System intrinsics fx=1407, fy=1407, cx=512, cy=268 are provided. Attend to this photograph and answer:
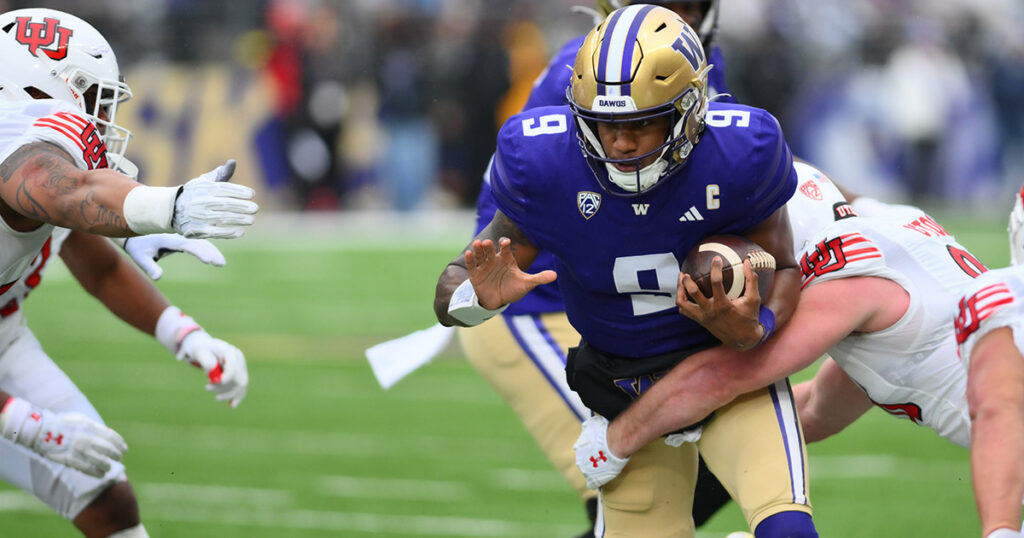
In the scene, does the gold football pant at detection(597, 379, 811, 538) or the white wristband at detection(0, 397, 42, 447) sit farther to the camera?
the white wristband at detection(0, 397, 42, 447)

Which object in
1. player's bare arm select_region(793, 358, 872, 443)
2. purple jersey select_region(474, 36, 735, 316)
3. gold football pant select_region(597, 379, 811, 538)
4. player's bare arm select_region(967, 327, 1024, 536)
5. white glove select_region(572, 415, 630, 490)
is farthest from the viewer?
purple jersey select_region(474, 36, 735, 316)

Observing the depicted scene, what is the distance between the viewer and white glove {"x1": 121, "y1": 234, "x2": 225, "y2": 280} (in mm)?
4203

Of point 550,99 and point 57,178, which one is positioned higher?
point 57,178

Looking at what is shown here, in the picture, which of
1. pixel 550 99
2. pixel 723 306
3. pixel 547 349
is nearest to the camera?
pixel 723 306

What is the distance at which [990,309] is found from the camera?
11.4 feet

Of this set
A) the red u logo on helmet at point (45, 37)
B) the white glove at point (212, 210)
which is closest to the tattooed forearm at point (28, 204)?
the white glove at point (212, 210)

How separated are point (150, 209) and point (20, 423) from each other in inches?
38.4

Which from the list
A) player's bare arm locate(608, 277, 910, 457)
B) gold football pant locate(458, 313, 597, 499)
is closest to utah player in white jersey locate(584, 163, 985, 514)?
player's bare arm locate(608, 277, 910, 457)

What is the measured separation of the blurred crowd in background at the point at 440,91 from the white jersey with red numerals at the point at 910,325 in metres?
12.9

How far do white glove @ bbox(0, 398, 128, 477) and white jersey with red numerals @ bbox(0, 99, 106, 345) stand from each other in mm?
415

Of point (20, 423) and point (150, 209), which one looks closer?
point (150, 209)

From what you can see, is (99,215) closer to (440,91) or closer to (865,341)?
(865,341)

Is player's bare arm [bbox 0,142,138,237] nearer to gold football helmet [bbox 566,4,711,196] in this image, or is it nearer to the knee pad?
gold football helmet [bbox 566,4,711,196]

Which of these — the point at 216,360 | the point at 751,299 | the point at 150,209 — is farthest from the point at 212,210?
the point at 751,299
